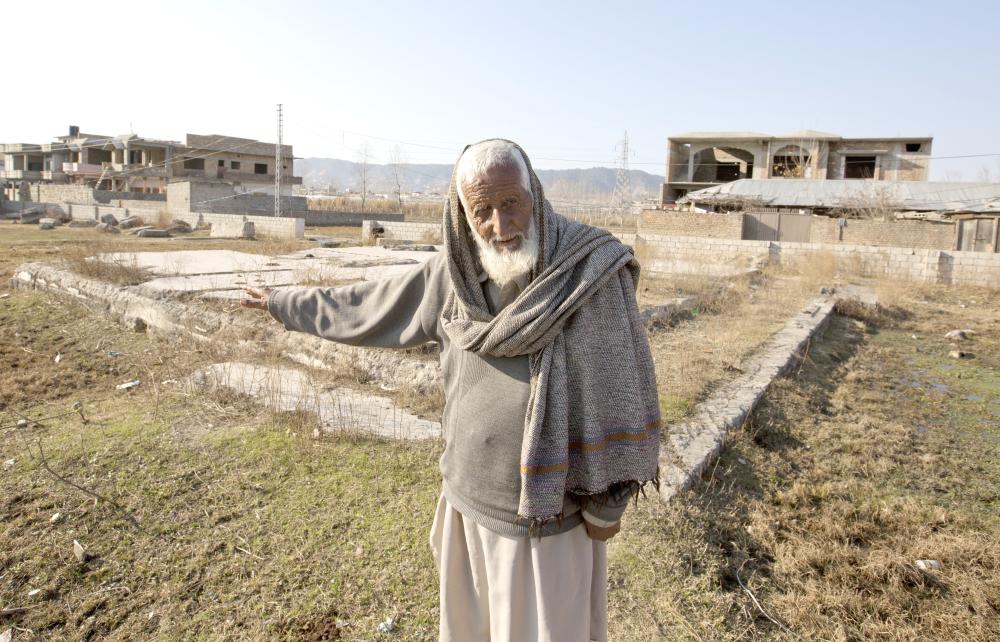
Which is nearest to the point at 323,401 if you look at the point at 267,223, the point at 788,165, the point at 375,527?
the point at 375,527

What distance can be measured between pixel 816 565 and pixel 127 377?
17.1 ft

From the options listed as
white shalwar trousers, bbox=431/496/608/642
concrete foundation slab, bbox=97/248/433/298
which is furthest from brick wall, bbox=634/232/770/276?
white shalwar trousers, bbox=431/496/608/642

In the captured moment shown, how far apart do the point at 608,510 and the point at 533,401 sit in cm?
33

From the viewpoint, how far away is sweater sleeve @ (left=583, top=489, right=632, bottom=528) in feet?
5.10

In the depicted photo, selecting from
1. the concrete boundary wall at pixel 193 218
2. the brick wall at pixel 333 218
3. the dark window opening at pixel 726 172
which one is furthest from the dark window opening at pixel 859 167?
the concrete boundary wall at pixel 193 218

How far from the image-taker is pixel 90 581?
100 inches

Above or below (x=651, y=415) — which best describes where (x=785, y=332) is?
below

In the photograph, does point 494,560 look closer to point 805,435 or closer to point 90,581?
point 90,581

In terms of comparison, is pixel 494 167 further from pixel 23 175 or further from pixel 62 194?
pixel 23 175

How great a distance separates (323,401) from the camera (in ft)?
14.8

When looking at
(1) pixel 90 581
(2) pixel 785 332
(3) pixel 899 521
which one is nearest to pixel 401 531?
(1) pixel 90 581

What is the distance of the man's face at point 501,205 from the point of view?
1.56 metres

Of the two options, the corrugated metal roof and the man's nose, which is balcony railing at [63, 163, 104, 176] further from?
the man's nose

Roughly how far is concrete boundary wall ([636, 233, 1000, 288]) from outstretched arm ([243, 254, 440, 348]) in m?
12.0
